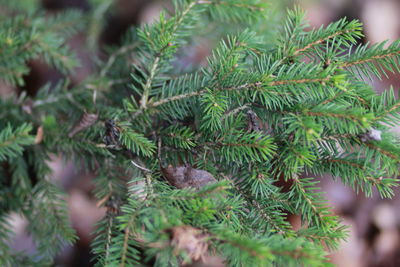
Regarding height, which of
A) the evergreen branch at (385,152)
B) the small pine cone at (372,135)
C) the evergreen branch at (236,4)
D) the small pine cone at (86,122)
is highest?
the evergreen branch at (236,4)

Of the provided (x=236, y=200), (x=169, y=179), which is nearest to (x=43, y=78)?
(x=169, y=179)

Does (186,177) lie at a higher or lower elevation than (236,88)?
lower

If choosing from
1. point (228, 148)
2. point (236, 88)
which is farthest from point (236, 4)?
point (228, 148)

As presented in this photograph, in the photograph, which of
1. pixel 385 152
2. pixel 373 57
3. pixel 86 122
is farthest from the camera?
pixel 86 122

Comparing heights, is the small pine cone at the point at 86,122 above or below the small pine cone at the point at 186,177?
below

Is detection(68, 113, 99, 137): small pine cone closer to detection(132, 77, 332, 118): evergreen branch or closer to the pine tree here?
the pine tree

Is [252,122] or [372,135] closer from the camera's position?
[372,135]

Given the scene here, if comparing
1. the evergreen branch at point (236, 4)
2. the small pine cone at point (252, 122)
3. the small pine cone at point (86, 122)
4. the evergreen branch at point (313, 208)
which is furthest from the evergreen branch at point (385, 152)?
the small pine cone at point (86, 122)

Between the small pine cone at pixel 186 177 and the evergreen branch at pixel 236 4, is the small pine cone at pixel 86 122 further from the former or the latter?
the evergreen branch at pixel 236 4

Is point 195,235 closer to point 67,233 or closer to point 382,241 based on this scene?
point 67,233

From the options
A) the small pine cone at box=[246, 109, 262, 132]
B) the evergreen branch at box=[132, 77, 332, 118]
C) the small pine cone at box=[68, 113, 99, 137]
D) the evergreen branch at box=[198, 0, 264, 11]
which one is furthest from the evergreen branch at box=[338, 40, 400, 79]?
the small pine cone at box=[68, 113, 99, 137]

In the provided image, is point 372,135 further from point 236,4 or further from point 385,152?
point 236,4
